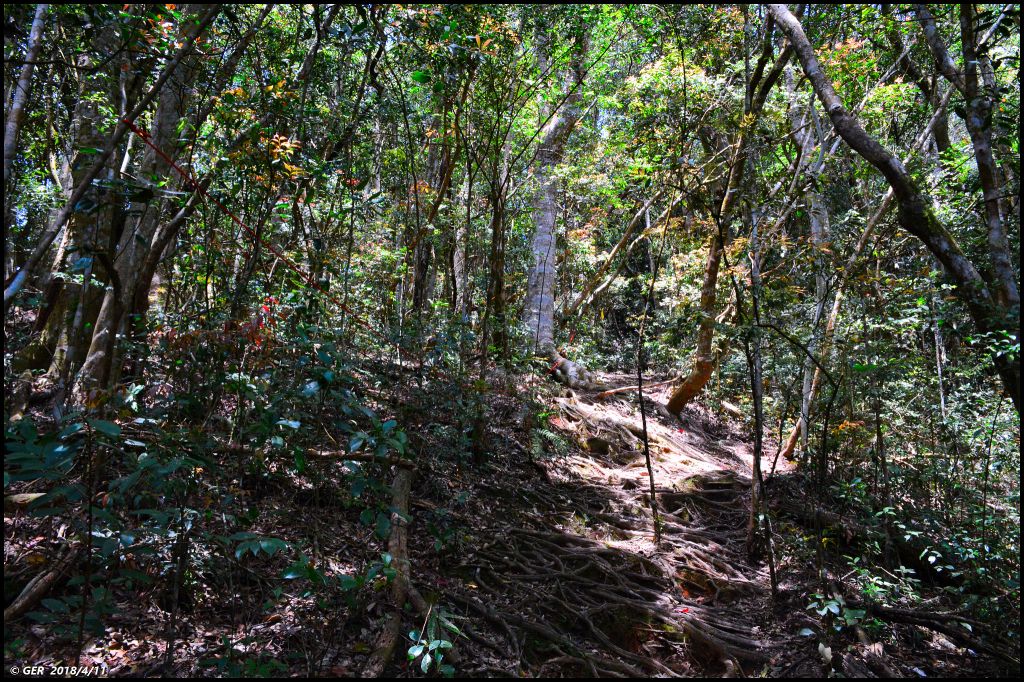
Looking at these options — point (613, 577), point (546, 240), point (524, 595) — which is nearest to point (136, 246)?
point (524, 595)

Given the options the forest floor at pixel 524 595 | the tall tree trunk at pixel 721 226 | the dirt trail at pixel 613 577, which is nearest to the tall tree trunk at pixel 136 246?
the forest floor at pixel 524 595

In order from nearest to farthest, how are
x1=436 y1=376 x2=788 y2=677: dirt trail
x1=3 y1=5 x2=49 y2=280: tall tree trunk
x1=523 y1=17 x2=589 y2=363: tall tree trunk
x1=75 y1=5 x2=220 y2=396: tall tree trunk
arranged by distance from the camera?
x1=3 y1=5 x2=49 y2=280: tall tree trunk < x1=436 y1=376 x2=788 y2=677: dirt trail < x1=75 y1=5 x2=220 y2=396: tall tree trunk < x1=523 y1=17 x2=589 y2=363: tall tree trunk

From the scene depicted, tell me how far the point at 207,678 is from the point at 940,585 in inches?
243

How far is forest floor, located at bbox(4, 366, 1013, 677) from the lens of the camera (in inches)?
115

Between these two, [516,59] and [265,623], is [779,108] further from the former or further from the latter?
[265,623]

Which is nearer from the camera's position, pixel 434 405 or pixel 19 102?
pixel 19 102

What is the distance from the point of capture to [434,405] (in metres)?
5.21

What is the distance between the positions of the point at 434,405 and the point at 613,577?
2.23 m

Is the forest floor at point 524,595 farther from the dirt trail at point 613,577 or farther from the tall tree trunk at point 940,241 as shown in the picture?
the tall tree trunk at point 940,241

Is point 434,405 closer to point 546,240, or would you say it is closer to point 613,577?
point 613,577

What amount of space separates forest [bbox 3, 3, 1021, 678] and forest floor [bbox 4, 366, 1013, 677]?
27 millimetres

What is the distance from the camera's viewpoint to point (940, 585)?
16.8ft

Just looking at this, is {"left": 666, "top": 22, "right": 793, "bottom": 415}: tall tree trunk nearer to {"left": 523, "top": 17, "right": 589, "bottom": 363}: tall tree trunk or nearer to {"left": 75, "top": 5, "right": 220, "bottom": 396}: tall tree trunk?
{"left": 523, "top": 17, "right": 589, "bottom": 363}: tall tree trunk

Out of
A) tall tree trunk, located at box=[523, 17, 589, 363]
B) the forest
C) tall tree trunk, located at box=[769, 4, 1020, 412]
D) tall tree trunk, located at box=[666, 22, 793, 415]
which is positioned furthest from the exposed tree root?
tall tree trunk, located at box=[523, 17, 589, 363]
